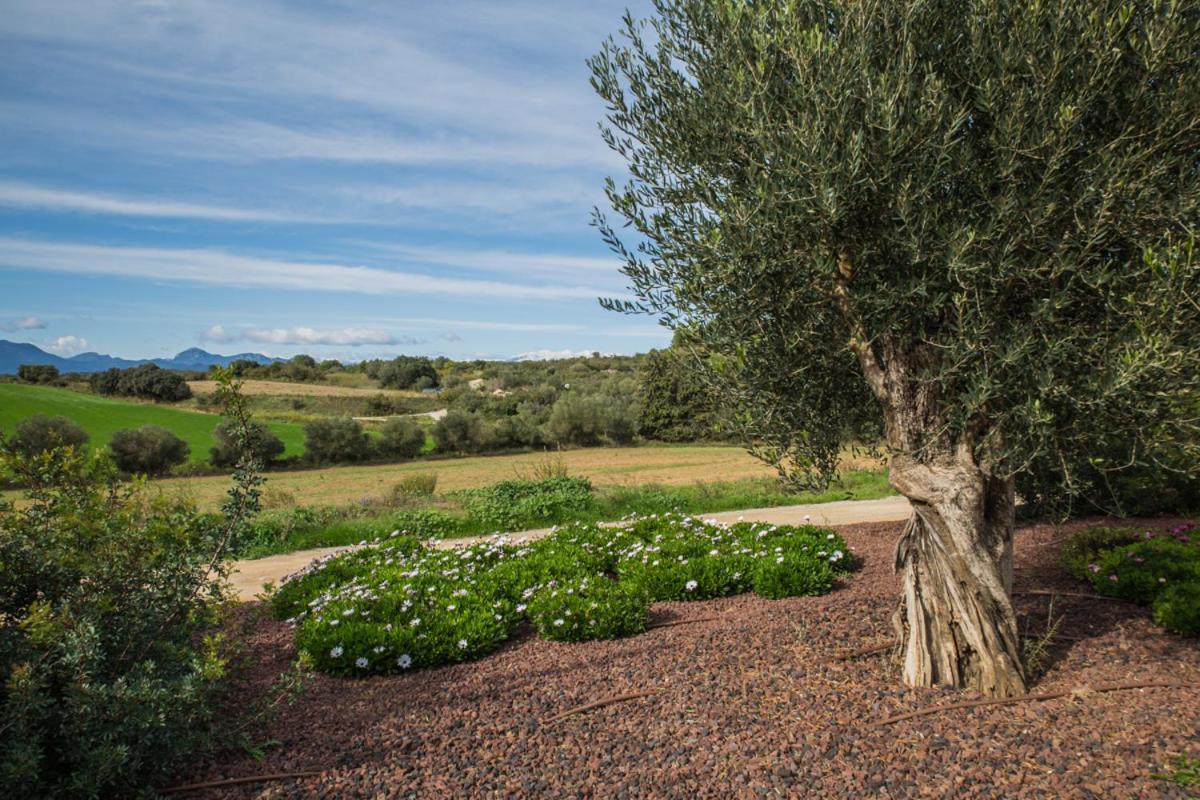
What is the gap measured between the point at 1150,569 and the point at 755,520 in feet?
25.1

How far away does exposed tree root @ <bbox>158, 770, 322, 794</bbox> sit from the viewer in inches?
186

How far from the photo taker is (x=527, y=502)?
56.8 ft

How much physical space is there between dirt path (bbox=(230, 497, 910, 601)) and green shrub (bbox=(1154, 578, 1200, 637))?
561 centimetres

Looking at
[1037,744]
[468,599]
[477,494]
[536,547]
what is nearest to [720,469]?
[477,494]

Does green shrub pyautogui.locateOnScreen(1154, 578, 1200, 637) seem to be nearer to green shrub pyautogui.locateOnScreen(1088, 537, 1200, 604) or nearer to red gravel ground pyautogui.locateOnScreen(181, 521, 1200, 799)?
red gravel ground pyautogui.locateOnScreen(181, 521, 1200, 799)

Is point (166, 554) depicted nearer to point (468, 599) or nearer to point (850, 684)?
point (468, 599)

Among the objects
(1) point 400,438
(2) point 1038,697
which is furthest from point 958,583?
(1) point 400,438

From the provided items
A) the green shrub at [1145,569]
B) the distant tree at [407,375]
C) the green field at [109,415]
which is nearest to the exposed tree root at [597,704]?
the green shrub at [1145,569]

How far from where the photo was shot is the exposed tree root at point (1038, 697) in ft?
17.4

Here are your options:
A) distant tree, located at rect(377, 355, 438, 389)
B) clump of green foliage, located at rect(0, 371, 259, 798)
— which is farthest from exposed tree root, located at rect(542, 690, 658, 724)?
distant tree, located at rect(377, 355, 438, 389)

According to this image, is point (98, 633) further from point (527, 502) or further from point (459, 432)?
point (459, 432)

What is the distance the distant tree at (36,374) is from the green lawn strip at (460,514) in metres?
55.4

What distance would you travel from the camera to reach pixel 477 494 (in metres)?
19.4

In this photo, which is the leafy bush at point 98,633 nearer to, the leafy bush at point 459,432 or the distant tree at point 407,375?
the leafy bush at point 459,432
